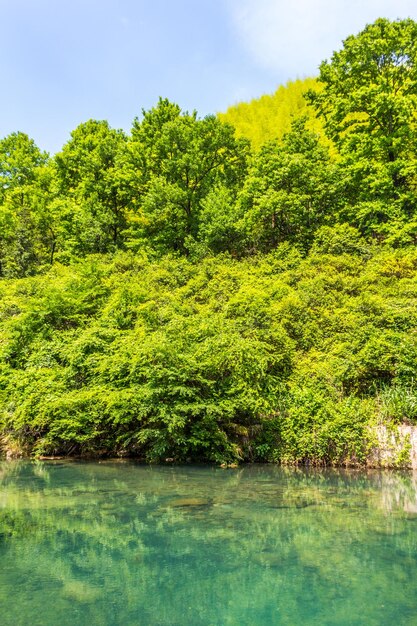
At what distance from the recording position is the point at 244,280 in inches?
757

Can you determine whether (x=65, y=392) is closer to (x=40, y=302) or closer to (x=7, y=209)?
(x=40, y=302)

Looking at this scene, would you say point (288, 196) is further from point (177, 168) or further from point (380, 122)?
point (177, 168)

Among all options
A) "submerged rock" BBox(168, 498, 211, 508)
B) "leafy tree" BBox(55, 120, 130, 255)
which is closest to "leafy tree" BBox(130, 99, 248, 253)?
"leafy tree" BBox(55, 120, 130, 255)

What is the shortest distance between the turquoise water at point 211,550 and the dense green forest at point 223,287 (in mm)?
2113

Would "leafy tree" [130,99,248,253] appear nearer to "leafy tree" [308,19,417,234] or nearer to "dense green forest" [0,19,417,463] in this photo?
"dense green forest" [0,19,417,463]

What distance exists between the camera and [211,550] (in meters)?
6.96

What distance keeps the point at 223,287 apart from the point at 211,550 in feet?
42.2

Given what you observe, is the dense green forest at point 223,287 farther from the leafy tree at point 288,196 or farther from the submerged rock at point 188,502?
the submerged rock at point 188,502

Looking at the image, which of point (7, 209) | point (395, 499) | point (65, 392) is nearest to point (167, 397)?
point (65, 392)

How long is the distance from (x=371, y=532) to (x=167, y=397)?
6.88 meters

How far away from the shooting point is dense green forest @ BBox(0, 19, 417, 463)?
13305 mm

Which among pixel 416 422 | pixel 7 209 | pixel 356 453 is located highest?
pixel 7 209

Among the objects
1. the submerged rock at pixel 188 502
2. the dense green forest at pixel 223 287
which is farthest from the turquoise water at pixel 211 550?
the dense green forest at pixel 223 287

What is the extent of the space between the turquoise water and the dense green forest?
2113mm
